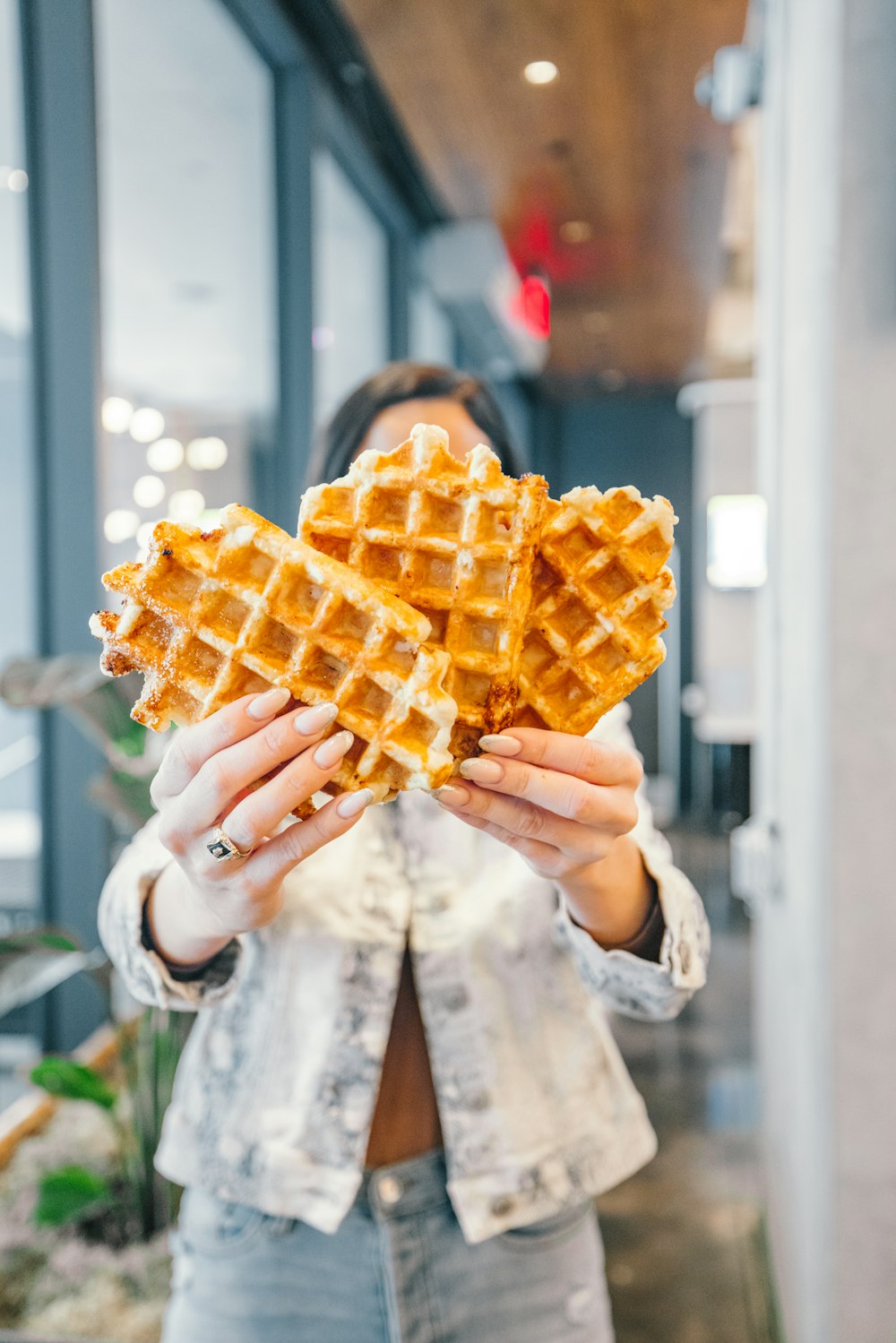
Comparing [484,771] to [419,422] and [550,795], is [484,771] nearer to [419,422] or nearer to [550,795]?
[550,795]

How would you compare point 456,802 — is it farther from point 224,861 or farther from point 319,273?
point 319,273

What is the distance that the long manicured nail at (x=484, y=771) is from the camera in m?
0.91

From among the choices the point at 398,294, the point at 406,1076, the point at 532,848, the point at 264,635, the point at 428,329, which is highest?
the point at 428,329

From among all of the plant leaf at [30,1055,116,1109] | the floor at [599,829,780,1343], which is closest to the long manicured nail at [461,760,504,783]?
the plant leaf at [30,1055,116,1109]

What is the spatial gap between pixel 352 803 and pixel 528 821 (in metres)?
0.19

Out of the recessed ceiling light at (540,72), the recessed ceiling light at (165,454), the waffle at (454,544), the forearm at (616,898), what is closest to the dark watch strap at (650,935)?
the forearm at (616,898)

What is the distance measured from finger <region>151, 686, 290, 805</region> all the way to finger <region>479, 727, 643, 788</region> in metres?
0.20

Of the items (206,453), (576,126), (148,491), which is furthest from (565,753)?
(576,126)

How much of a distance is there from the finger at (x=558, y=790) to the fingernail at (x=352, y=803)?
97 mm

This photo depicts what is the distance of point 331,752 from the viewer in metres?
0.89

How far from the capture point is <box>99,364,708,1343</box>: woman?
Answer: 4.15 feet

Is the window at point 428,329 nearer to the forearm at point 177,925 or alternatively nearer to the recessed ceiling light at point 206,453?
the recessed ceiling light at point 206,453

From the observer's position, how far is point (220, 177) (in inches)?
146

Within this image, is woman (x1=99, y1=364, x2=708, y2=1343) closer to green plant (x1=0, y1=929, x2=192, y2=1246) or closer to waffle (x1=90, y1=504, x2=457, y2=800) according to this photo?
waffle (x1=90, y1=504, x2=457, y2=800)
